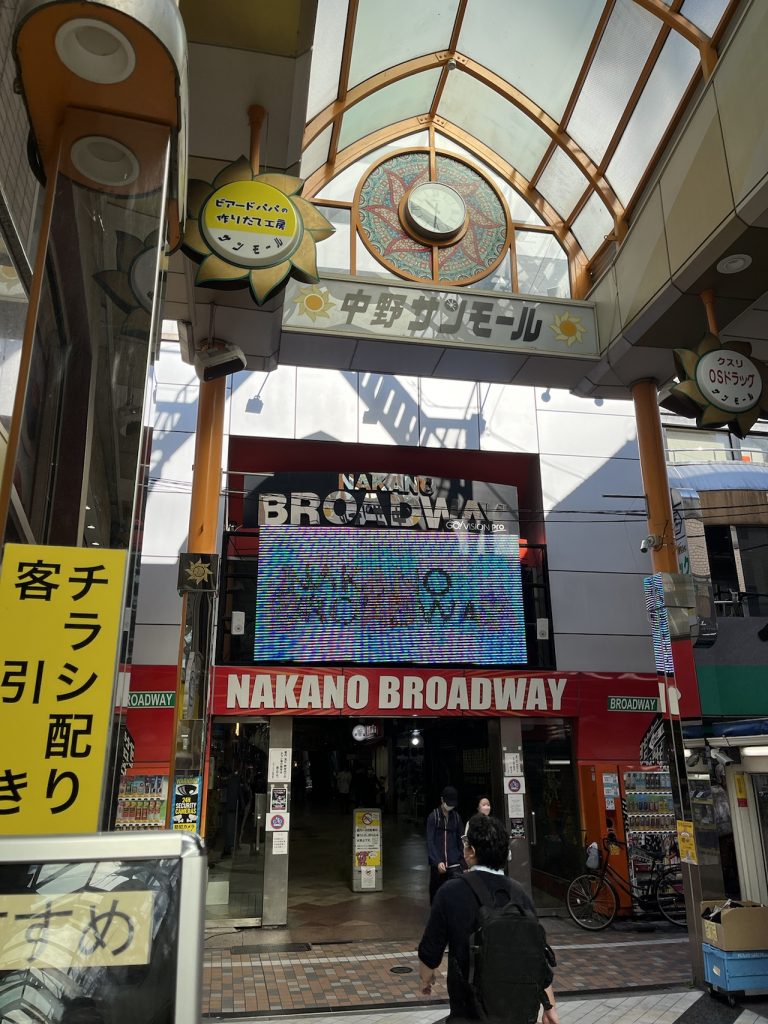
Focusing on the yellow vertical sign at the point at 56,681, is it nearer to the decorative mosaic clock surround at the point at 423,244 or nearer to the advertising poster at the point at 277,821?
the decorative mosaic clock surround at the point at 423,244

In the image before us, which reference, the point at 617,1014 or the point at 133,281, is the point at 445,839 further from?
the point at 133,281

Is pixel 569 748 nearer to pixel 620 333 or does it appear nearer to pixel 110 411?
pixel 620 333

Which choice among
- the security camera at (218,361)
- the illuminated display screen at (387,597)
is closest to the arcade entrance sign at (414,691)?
the illuminated display screen at (387,597)

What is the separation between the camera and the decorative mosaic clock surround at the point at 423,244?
32.1 ft

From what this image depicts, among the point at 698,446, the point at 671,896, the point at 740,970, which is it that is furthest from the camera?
the point at 698,446

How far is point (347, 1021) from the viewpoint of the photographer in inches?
250

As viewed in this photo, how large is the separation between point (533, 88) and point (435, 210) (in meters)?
1.89

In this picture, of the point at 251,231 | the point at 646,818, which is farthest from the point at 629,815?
the point at 251,231

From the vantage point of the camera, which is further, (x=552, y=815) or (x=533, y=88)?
(x=552, y=815)

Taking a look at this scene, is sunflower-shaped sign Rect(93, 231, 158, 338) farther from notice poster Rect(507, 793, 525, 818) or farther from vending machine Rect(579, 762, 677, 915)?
vending machine Rect(579, 762, 677, 915)

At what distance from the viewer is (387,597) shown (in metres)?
12.2

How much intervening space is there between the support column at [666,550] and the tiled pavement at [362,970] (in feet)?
2.14

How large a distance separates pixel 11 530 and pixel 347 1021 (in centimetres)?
558

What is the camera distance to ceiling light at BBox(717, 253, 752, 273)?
7.34 meters
